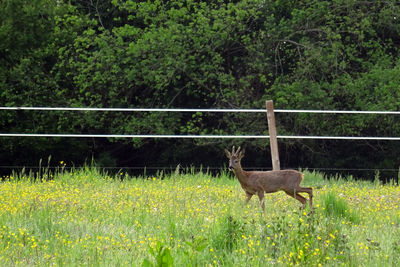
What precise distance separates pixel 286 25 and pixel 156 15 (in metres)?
3.92

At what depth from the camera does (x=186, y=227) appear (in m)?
6.02

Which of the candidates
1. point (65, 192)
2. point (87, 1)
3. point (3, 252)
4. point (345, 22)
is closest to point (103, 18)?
point (87, 1)

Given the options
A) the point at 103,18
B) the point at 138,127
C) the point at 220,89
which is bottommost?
the point at 138,127

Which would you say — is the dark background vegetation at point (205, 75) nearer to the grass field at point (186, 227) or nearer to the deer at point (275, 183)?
the grass field at point (186, 227)

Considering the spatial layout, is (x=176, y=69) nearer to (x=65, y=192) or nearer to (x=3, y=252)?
(x=65, y=192)

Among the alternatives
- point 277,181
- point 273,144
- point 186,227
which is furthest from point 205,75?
point 186,227

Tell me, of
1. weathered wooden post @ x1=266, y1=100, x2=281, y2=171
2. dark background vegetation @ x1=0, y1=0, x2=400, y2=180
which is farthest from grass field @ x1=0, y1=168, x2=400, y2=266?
dark background vegetation @ x1=0, y1=0, x2=400, y2=180

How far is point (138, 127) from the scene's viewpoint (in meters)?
18.1

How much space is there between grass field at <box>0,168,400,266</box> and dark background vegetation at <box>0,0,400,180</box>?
883cm

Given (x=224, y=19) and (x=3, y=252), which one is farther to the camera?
(x=224, y=19)

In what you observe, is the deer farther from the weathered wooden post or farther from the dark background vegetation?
the dark background vegetation

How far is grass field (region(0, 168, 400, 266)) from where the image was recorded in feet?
16.3

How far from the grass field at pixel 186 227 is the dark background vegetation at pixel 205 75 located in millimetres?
8831

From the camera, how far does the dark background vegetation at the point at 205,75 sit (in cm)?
1803
